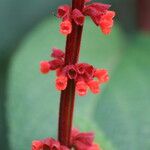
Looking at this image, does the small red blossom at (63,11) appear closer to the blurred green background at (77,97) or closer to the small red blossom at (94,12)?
the small red blossom at (94,12)

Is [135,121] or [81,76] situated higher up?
[81,76]

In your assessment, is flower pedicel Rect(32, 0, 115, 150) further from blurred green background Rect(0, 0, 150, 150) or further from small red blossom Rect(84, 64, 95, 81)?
blurred green background Rect(0, 0, 150, 150)

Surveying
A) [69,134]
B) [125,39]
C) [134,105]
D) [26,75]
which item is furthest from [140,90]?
[69,134]

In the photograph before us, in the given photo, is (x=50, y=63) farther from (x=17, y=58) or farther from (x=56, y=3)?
(x=56, y=3)

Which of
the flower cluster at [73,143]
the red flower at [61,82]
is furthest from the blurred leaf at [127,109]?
the red flower at [61,82]

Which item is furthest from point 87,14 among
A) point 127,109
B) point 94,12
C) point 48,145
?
point 127,109

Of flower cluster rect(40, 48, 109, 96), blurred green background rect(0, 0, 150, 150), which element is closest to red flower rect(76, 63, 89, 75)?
flower cluster rect(40, 48, 109, 96)
